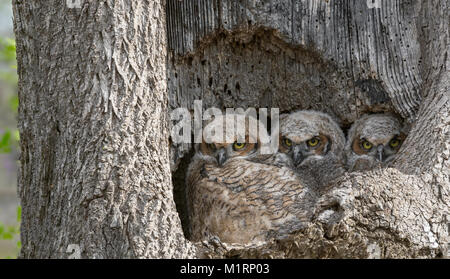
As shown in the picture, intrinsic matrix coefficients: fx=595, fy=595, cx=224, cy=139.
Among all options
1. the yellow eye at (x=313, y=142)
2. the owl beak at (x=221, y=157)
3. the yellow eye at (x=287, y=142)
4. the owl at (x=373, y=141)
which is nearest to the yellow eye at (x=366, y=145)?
the owl at (x=373, y=141)

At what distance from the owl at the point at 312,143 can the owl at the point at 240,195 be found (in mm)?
245

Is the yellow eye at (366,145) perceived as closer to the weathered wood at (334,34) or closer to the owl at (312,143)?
the owl at (312,143)

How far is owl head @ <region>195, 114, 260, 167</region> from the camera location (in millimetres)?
3982

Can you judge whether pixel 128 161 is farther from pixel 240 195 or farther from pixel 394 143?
pixel 394 143

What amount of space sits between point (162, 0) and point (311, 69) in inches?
46.2

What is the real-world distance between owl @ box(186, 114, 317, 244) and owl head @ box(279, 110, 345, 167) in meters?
0.24

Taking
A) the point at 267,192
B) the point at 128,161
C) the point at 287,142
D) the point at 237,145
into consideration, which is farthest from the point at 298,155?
the point at 128,161

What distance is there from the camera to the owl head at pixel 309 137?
4.09 meters

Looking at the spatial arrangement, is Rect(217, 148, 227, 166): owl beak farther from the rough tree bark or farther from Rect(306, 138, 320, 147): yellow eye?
the rough tree bark

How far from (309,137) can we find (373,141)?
0.45 metres

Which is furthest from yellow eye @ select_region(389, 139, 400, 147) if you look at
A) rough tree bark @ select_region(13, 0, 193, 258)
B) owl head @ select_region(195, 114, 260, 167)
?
rough tree bark @ select_region(13, 0, 193, 258)

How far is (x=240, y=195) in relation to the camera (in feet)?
11.5

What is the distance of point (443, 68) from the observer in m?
3.38
